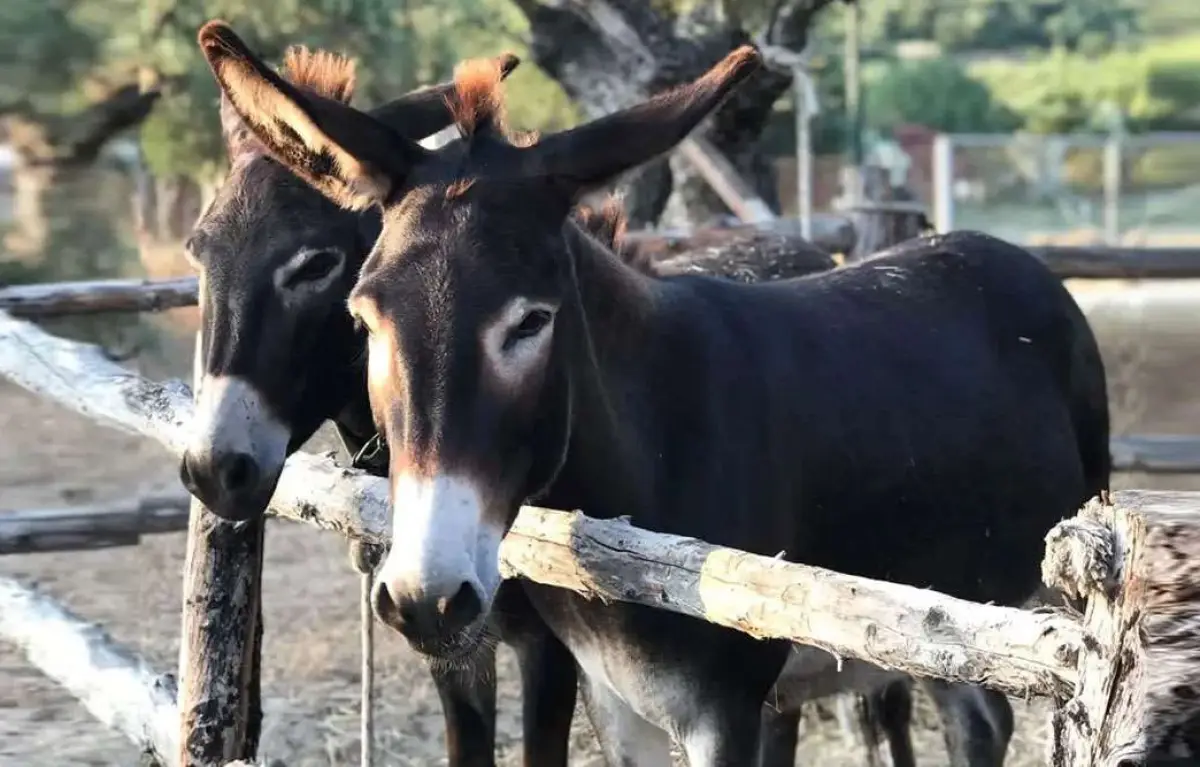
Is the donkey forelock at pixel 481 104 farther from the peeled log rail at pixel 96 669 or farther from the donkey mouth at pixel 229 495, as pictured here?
the peeled log rail at pixel 96 669

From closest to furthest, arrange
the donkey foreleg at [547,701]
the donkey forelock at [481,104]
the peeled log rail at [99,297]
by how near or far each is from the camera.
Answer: the donkey forelock at [481,104] < the donkey foreleg at [547,701] < the peeled log rail at [99,297]

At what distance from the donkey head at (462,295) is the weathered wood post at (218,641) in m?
0.84

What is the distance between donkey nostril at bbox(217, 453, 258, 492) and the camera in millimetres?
2691

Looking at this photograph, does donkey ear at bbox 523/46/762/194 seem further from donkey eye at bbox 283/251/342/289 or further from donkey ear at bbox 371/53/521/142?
donkey ear at bbox 371/53/521/142

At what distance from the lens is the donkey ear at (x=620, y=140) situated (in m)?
2.43

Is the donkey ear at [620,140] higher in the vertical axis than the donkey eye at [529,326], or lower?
higher

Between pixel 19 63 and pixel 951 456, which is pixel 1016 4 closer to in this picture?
pixel 19 63

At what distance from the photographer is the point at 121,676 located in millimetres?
3520

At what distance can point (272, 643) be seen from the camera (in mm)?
6359

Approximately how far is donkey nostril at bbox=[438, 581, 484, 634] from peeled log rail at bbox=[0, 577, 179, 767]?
133cm

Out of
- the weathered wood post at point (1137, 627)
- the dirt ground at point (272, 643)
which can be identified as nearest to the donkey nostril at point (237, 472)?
the weathered wood post at point (1137, 627)

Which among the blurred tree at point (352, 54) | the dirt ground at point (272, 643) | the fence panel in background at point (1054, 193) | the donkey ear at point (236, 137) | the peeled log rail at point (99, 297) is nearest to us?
the donkey ear at point (236, 137)

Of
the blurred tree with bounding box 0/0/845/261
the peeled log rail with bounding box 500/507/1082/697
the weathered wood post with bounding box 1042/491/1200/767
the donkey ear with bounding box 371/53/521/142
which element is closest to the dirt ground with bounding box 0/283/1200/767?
the donkey ear with bounding box 371/53/521/142

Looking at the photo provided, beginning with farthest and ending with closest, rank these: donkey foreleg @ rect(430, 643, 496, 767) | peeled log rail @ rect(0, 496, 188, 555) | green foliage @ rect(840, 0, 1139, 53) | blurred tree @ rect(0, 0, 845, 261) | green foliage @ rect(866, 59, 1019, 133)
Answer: green foliage @ rect(866, 59, 1019, 133), green foliage @ rect(840, 0, 1139, 53), blurred tree @ rect(0, 0, 845, 261), peeled log rail @ rect(0, 496, 188, 555), donkey foreleg @ rect(430, 643, 496, 767)
